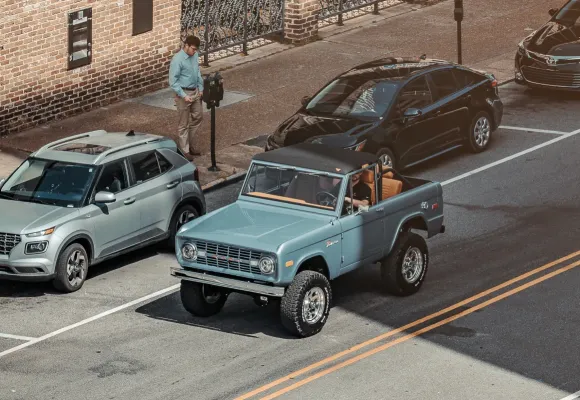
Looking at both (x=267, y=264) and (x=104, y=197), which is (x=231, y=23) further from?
(x=267, y=264)

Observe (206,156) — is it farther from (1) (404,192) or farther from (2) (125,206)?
(1) (404,192)

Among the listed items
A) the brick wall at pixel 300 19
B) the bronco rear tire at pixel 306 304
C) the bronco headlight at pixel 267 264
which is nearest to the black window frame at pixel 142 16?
the brick wall at pixel 300 19

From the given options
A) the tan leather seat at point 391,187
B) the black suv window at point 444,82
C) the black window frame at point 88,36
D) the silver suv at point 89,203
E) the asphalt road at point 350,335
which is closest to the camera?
the asphalt road at point 350,335

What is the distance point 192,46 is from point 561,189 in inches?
244

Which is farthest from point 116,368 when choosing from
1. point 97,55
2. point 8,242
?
point 97,55

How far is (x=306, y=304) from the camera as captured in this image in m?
15.4

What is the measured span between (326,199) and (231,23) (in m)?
13.1

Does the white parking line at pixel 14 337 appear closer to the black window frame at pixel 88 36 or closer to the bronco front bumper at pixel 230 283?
the bronco front bumper at pixel 230 283

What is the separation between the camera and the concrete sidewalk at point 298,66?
23797 millimetres

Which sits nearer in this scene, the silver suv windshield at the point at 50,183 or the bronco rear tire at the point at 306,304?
the bronco rear tire at the point at 306,304

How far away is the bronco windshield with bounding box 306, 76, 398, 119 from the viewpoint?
21.5 metres

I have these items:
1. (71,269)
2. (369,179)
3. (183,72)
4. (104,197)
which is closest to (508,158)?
(183,72)

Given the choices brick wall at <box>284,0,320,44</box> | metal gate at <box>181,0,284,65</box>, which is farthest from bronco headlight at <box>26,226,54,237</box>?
brick wall at <box>284,0,320,44</box>

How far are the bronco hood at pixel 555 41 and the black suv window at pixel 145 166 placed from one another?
10316 millimetres
